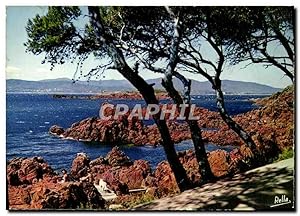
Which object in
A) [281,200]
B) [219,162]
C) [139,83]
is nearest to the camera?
[281,200]

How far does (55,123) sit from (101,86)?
49cm

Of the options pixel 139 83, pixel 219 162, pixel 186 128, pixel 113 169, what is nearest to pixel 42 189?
pixel 113 169

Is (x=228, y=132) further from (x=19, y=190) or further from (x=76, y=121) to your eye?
(x=19, y=190)

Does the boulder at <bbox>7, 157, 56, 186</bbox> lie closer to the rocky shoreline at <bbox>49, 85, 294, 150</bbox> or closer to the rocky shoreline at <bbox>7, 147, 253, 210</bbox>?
the rocky shoreline at <bbox>7, 147, 253, 210</bbox>

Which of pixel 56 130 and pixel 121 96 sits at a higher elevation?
pixel 121 96

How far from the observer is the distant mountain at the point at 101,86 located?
5055 mm

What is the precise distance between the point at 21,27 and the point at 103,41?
2.24 feet

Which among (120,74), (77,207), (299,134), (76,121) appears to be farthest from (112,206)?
(299,134)

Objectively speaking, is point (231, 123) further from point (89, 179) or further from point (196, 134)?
point (89, 179)

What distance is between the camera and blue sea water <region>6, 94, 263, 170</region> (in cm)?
507

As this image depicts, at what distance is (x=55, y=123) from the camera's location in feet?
16.8

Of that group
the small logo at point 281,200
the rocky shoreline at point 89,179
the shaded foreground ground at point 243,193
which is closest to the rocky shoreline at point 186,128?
the rocky shoreline at point 89,179

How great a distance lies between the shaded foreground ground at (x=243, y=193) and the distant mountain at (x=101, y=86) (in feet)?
2.21
